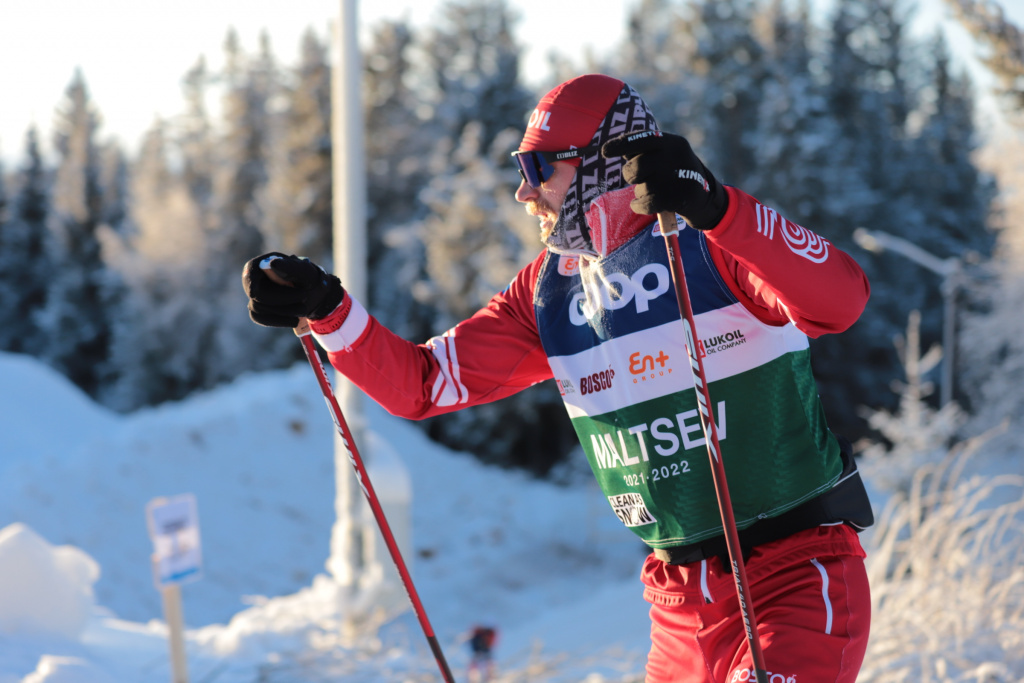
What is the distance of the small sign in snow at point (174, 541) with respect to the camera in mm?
4453

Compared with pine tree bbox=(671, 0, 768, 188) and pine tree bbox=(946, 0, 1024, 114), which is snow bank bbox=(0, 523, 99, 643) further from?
pine tree bbox=(671, 0, 768, 188)

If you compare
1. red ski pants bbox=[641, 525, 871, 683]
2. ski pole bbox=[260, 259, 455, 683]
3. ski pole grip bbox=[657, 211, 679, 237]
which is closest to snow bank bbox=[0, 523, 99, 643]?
ski pole bbox=[260, 259, 455, 683]

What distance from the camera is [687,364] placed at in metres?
2.11

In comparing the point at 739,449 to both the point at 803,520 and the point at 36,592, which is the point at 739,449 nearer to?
the point at 803,520

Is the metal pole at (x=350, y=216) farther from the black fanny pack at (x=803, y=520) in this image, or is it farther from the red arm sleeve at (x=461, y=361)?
the black fanny pack at (x=803, y=520)

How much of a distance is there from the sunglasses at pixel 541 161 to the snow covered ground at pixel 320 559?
2.86 m

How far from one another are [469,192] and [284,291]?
794 inches

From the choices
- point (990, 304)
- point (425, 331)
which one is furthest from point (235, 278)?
point (990, 304)

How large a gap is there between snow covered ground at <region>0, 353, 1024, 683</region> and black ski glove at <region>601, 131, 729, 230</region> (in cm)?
289

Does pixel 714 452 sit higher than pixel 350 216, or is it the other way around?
pixel 350 216

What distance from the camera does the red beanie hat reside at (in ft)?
7.44

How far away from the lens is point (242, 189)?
3328 centimetres

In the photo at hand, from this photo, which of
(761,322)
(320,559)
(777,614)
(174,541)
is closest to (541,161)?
(761,322)

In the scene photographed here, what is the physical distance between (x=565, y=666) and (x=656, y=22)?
2959cm
